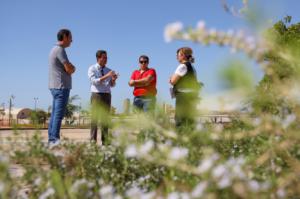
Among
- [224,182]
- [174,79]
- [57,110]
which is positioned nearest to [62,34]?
[57,110]

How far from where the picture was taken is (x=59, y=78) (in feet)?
19.5

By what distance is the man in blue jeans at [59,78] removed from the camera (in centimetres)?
585

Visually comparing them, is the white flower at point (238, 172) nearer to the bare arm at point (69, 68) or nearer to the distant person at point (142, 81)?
the bare arm at point (69, 68)

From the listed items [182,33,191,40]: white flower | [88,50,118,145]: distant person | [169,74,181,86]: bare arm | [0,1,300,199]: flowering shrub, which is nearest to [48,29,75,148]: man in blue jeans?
[88,50,118,145]: distant person

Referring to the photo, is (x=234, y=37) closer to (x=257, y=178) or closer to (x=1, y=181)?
(x=257, y=178)

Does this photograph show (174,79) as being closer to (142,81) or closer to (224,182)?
A: (142,81)

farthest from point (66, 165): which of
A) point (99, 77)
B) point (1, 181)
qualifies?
point (99, 77)

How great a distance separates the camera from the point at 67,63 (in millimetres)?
5914

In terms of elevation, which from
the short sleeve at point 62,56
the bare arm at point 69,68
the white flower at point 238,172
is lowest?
the white flower at point 238,172

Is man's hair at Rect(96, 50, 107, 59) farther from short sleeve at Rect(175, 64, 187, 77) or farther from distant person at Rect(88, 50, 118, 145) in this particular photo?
short sleeve at Rect(175, 64, 187, 77)

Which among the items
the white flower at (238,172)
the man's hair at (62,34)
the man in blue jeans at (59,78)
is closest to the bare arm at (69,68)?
the man in blue jeans at (59,78)

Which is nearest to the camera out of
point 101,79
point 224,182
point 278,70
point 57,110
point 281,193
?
point 224,182

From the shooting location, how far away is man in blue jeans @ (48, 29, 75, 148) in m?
5.85

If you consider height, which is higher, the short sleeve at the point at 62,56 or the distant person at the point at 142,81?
the short sleeve at the point at 62,56
